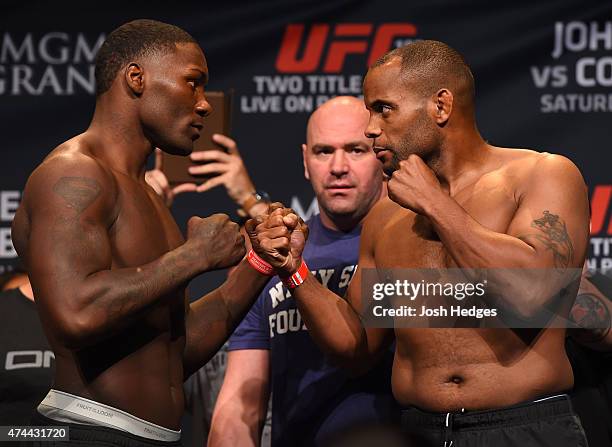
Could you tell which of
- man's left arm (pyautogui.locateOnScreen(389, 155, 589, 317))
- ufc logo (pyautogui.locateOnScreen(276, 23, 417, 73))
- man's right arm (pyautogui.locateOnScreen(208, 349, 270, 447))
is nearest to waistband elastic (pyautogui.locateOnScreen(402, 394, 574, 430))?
man's left arm (pyautogui.locateOnScreen(389, 155, 589, 317))

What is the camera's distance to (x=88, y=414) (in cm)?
189

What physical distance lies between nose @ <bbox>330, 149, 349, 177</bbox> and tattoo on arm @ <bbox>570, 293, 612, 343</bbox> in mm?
693

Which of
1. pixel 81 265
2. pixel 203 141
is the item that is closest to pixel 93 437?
pixel 81 265

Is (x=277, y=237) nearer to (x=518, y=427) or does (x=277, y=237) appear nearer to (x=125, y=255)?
(x=125, y=255)

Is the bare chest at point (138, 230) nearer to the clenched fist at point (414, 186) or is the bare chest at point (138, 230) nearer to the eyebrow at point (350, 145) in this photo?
the clenched fist at point (414, 186)

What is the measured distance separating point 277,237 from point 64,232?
53 centimetres

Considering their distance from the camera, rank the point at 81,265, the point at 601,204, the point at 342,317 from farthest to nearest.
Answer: the point at 601,204, the point at 342,317, the point at 81,265

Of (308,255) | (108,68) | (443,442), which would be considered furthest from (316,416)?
(108,68)

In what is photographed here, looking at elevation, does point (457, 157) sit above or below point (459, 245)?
above

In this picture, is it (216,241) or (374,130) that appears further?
(374,130)

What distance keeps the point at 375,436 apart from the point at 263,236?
23.8 inches

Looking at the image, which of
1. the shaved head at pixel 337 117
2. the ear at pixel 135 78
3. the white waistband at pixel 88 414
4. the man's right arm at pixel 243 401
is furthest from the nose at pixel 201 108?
the man's right arm at pixel 243 401

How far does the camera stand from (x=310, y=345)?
265 cm

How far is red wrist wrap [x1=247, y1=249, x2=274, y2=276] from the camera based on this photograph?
225 centimetres
